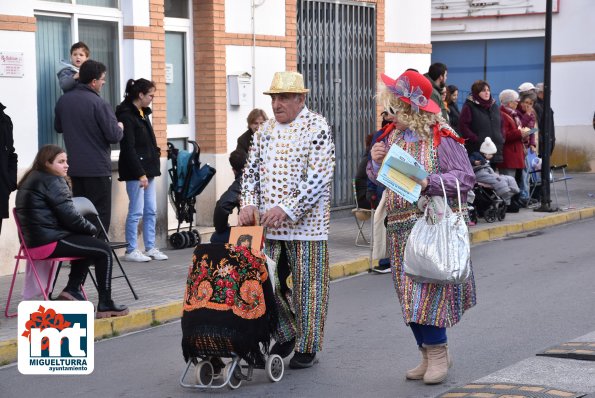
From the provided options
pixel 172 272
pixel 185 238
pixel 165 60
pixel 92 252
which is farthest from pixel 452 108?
pixel 92 252

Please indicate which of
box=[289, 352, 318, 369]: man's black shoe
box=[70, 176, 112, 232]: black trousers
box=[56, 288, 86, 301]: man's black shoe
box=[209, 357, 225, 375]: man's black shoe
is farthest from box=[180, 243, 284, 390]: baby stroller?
box=[70, 176, 112, 232]: black trousers

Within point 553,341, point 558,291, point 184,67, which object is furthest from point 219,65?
point 553,341

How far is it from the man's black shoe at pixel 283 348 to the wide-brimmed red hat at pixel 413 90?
177cm

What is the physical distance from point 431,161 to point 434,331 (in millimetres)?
1046

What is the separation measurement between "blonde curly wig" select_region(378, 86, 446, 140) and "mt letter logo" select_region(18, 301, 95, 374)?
257 centimetres

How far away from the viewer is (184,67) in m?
14.7

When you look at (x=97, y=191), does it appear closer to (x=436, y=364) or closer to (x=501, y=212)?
(x=436, y=364)

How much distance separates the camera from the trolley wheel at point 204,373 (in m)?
7.26

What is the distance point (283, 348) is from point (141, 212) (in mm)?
5234

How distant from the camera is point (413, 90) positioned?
7.20 meters

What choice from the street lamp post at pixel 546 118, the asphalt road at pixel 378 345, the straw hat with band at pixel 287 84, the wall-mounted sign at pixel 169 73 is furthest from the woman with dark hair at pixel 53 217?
the street lamp post at pixel 546 118

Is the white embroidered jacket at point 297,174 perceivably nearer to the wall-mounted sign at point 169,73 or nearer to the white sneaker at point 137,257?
the white sneaker at point 137,257

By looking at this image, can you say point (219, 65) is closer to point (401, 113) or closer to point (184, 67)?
point (184, 67)

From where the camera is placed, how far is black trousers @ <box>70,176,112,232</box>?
11.6 m
